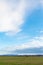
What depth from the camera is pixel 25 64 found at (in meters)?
10.5

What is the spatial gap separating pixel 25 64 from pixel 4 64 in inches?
82.4

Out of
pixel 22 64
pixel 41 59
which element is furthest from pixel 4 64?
pixel 41 59

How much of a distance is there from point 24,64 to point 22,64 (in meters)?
0.42

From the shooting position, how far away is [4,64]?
1174cm

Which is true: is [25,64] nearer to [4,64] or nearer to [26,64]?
[26,64]

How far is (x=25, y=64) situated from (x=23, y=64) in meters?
0.22

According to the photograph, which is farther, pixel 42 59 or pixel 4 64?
pixel 42 59

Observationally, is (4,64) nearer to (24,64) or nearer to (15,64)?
(15,64)

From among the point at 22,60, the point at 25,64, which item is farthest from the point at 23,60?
the point at 25,64

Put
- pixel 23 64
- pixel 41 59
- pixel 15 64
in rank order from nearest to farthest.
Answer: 1. pixel 23 64
2. pixel 15 64
3. pixel 41 59

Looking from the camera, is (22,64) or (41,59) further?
(41,59)

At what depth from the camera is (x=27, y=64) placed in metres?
10.4

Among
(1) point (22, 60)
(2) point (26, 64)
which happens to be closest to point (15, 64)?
(1) point (22, 60)

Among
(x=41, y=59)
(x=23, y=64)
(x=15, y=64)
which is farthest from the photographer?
(x=41, y=59)
